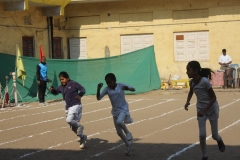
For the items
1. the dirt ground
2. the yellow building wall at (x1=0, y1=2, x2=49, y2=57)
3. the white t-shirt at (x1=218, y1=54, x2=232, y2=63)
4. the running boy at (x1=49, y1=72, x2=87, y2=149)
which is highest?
the yellow building wall at (x1=0, y1=2, x2=49, y2=57)

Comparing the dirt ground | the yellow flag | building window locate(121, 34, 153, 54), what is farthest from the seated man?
the yellow flag

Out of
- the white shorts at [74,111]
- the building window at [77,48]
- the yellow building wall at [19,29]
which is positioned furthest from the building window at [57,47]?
the white shorts at [74,111]

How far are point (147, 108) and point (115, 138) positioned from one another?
6546 millimetres

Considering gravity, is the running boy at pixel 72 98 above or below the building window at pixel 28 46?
below

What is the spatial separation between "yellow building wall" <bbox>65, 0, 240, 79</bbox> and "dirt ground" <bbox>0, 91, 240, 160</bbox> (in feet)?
27.3

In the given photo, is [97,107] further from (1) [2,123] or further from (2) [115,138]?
(2) [115,138]

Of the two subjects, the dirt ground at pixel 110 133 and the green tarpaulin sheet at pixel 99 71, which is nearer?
the dirt ground at pixel 110 133

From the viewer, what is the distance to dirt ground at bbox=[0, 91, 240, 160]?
1019 cm

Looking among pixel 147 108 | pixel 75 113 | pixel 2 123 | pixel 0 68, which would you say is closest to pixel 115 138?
pixel 75 113

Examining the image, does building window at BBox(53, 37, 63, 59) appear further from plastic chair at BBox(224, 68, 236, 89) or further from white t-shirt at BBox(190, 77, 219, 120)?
white t-shirt at BBox(190, 77, 219, 120)

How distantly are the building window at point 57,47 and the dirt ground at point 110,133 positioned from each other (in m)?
9.02

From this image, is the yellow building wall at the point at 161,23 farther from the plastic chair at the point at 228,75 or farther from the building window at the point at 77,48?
the plastic chair at the point at 228,75

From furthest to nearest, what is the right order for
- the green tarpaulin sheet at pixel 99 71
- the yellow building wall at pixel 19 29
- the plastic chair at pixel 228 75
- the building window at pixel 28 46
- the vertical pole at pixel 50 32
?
the vertical pole at pixel 50 32, the building window at pixel 28 46, the plastic chair at pixel 228 75, the yellow building wall at pixel 19 29, the green tarpaulin sheet at pixel 99 71

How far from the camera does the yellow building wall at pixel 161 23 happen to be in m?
27.9
